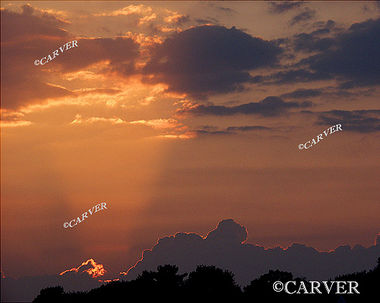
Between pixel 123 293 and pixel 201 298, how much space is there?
1509cm

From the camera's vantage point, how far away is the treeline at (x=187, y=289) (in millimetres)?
143000

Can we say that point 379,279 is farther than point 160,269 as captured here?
No

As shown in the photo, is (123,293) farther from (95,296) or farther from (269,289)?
(269,289)

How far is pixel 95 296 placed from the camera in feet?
515

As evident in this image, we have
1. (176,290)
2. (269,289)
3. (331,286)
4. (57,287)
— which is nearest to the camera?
(331,286)

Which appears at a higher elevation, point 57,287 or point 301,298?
point 57,287

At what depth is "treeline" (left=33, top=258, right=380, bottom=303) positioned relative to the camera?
143000 mm

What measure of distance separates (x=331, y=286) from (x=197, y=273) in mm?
29952

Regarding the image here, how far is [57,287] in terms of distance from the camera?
165m

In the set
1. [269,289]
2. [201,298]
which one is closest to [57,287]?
[201,298]

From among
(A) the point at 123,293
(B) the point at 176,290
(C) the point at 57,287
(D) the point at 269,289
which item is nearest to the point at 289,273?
(D) the point at 269,289

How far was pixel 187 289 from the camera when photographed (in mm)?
151250

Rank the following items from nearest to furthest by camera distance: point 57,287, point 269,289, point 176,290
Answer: point 269,289 < point 176,290 < point 57,287

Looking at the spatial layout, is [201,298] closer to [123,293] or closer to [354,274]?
[123,293]
